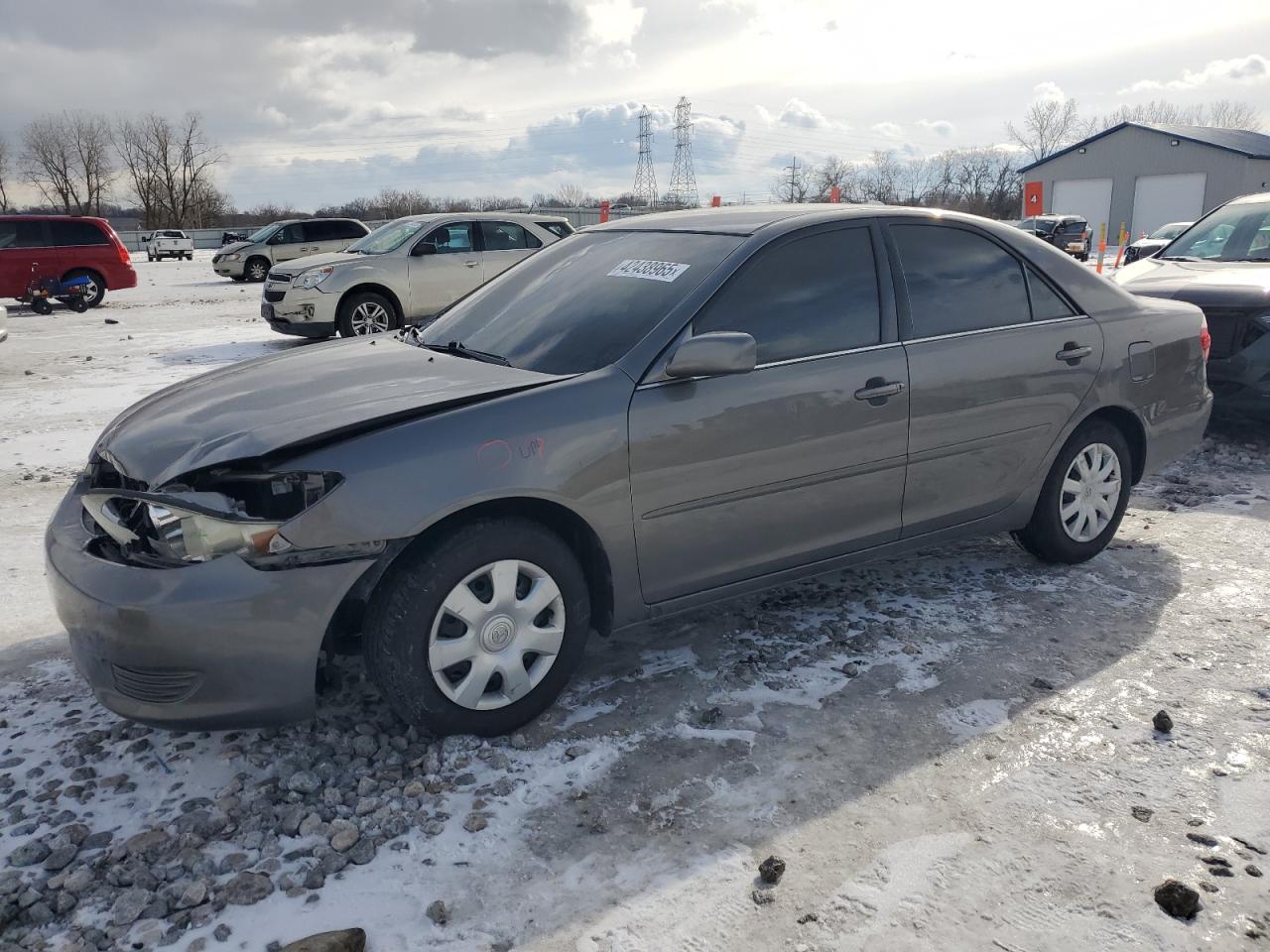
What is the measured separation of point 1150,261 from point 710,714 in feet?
22.5

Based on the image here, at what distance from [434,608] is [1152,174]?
46782mm

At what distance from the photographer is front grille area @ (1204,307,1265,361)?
6.66m

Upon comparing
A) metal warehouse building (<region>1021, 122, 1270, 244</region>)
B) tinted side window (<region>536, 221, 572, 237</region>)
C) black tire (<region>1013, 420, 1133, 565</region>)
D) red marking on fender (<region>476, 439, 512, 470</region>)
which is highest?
metal warehouse building (<region>1021, 122, 1270, 244</region>)

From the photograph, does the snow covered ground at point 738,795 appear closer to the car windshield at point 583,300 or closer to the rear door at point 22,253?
the car windshield at point 583,300

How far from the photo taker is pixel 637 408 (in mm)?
3297

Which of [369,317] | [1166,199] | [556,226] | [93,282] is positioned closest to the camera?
[369,317]

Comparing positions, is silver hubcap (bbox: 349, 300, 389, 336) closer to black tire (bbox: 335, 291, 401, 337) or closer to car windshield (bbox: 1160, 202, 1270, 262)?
black tire (bbox: 335, 291, 401, 337)

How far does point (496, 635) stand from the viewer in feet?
10.3

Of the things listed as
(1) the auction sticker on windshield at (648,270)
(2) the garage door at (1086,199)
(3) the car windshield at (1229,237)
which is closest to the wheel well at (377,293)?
(3) the car windshield at (1229,237)

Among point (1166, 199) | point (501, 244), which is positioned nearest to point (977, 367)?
point (501, 244)

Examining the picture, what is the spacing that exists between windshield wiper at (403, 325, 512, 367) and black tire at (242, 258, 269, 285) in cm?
2265

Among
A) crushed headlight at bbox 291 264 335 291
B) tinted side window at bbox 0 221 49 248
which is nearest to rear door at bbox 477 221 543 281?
crushed headlight at bbox 291 264 335 291

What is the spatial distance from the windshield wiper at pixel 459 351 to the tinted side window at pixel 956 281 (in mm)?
1672

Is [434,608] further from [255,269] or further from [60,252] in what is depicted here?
[255,269]
